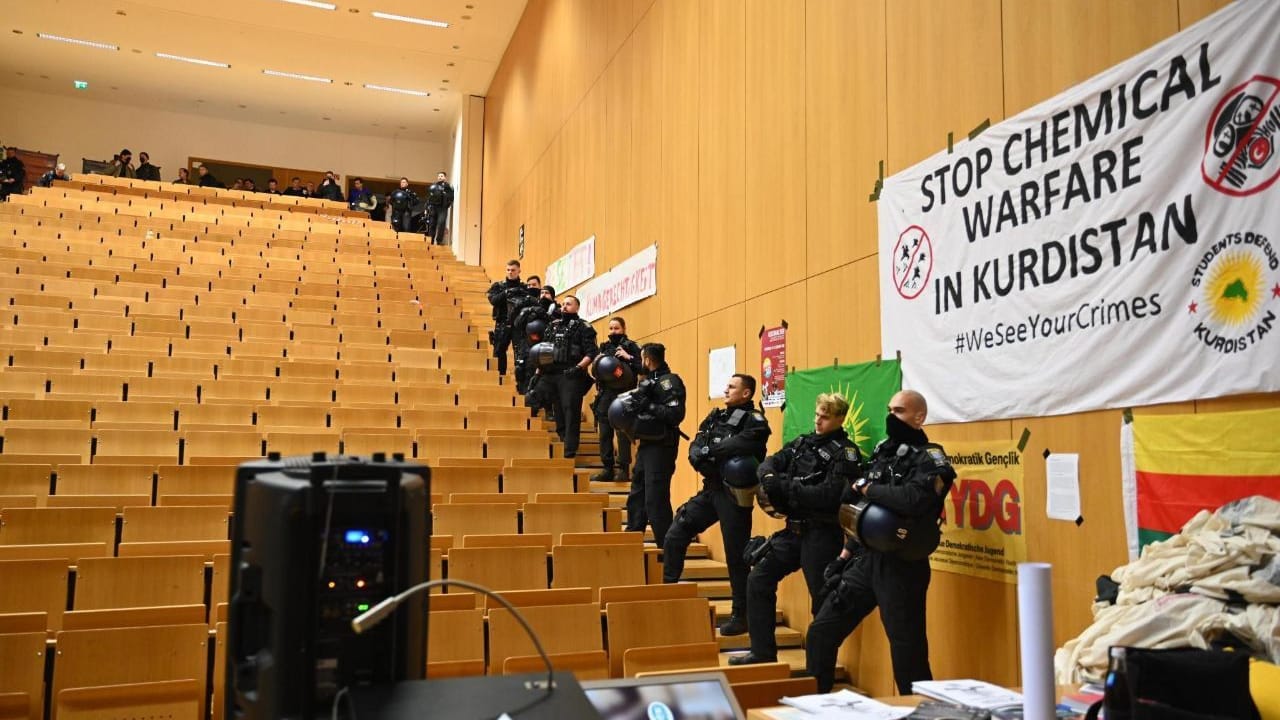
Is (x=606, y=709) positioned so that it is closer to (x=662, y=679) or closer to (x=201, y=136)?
(x=662, y=679)

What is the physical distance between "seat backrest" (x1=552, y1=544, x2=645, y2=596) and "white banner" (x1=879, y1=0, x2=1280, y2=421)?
1811mm

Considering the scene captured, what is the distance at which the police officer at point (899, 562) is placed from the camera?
396cm

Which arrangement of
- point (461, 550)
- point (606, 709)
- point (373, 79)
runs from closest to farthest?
point (606, 709) → point (461, 550) → point (373, 79)

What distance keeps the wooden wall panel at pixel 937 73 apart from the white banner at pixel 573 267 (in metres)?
5.66

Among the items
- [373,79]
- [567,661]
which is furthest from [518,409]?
[373,79]

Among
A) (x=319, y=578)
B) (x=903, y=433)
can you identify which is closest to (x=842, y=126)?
(x=903, y=433)

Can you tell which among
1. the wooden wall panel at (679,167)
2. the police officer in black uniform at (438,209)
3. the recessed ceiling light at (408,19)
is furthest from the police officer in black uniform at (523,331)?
the recessed ceiling light at (408,19)

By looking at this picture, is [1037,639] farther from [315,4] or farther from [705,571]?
[315,4]

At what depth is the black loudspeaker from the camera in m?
1.31

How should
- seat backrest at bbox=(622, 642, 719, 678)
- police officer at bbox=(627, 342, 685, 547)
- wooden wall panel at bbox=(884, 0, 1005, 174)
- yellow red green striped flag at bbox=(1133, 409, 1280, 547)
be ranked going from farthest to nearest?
police officer at bbox=(627, 342, 685, 547), wooden wall panel at bbox=(884, 0, 1005, 174), seat backrest at bbox=(622, 642, 719, 678), yellow red green striped flag at bbox=(1133, 409, 1280, 547)

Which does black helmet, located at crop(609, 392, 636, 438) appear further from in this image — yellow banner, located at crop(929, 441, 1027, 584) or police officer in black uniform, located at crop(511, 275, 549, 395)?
police officer in black uniform, located at crop(511, 275, 549, 395)

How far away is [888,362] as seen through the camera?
5.05 m

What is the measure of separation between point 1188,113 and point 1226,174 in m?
0.31

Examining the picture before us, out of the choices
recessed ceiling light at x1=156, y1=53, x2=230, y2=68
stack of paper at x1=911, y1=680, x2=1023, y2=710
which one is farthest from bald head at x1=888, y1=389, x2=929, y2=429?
recessed ceiling light at x1=156, y1=53, x2=230, y2=68
